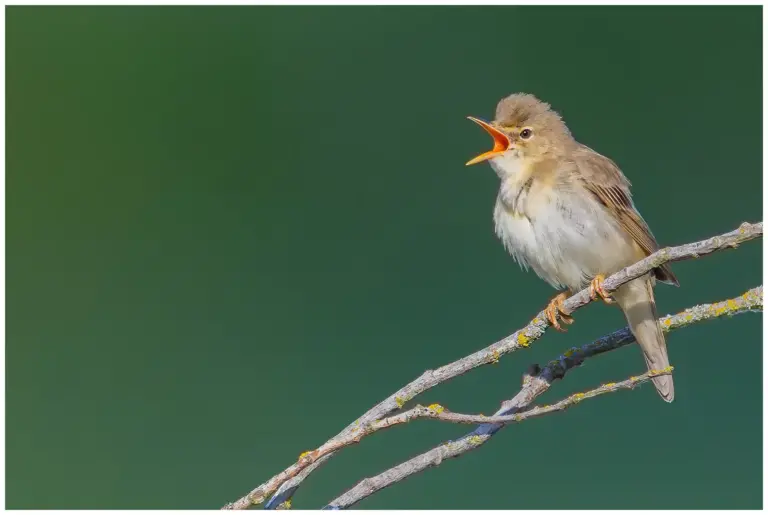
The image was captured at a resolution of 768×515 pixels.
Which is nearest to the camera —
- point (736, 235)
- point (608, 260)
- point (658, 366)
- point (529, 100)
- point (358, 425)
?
point (736, 235)

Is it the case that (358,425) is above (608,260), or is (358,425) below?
below

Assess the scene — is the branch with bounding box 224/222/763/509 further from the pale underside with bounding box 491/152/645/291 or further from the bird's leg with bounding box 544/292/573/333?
the pale underside with bounding box 491/152/645/291

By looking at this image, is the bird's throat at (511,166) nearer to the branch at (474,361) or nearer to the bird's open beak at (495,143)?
the bird's open beak at (495,143)

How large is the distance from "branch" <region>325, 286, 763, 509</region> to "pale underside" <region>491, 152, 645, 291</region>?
2.16 feet

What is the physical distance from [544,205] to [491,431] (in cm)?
101

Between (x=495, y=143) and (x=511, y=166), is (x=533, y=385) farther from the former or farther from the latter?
(x=495, y=143)

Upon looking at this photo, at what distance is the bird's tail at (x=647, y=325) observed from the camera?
180 cm

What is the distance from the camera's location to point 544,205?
2.14 metres

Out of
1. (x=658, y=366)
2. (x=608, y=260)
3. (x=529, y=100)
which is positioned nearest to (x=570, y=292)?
(x=608, y=260)

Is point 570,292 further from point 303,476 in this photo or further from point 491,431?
point 303,476

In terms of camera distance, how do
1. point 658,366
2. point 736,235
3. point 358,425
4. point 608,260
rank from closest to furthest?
point 736,235 → point 358,425 → point 658,366 → point 608,260

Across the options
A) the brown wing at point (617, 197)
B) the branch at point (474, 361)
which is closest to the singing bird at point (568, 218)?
the brown wing at point (617, 197)

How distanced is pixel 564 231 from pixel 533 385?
0.82 metres

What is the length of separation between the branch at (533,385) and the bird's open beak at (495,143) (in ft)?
3.06
